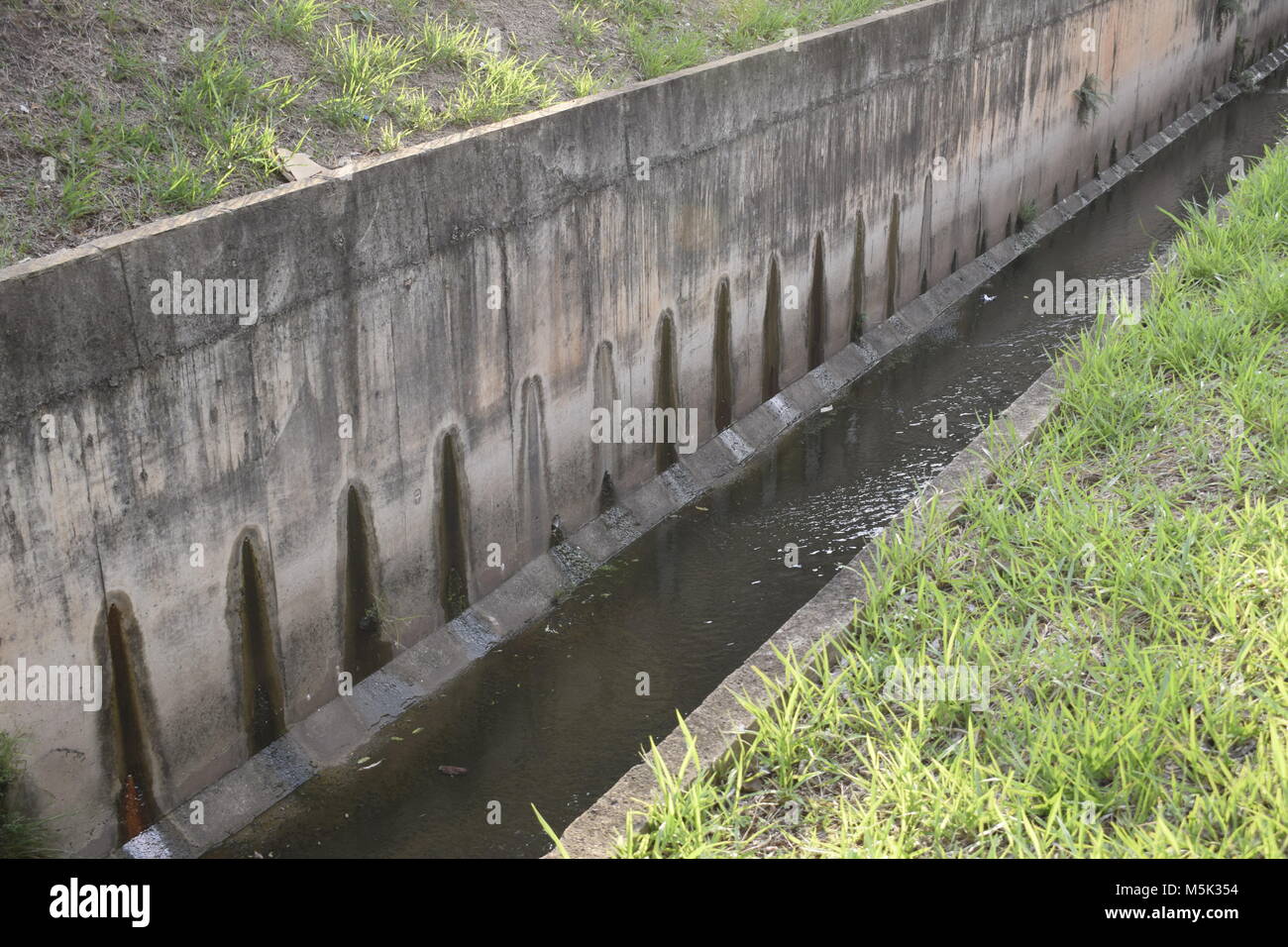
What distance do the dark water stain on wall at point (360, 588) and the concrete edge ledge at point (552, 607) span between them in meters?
0.12

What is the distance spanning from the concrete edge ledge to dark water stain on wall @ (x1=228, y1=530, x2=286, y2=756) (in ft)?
0.42

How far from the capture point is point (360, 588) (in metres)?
6.12

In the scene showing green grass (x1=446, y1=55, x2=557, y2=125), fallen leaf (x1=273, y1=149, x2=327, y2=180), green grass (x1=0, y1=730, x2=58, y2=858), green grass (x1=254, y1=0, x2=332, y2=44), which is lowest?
green grass (x1=0, y1=730, x2=58, y2=858)

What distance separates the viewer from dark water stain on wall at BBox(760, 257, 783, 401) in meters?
8.99

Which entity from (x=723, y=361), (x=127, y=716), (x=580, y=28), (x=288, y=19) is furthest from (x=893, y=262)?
(x=127, y=716)

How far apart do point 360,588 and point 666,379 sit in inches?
105

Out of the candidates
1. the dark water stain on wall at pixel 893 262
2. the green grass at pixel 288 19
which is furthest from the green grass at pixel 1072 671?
the green grass at pixel 288 19

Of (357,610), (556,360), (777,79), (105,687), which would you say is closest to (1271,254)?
(777,79)

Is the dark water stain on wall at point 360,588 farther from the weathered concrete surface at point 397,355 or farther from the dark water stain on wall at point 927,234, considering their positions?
the dark water stain on wall at point 927,234

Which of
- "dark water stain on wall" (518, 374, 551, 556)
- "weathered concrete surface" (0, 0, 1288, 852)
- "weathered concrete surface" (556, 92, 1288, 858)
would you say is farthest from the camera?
"dark water stain on wall" (518, 374, 551, 556)

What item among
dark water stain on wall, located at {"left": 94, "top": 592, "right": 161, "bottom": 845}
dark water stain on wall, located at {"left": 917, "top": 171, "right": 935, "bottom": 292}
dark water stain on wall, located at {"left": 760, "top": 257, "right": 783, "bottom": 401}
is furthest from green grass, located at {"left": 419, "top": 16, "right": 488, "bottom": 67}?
dark water stain on wall, located at {"left": 917, "top": 171, "right": 935, "bottom": 292}

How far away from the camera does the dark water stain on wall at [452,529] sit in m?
6.51

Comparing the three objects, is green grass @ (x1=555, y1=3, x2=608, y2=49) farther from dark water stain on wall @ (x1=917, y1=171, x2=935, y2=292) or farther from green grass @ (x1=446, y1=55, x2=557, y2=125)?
dark water stain on wall @ (x1=917, y1=171, x2=935, y2=292)

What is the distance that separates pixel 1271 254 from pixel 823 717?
17.1ft
